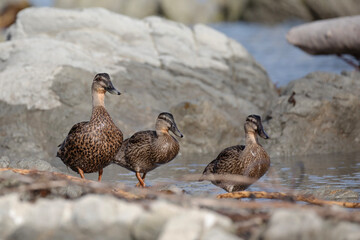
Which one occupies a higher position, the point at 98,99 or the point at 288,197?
the point at 98,99

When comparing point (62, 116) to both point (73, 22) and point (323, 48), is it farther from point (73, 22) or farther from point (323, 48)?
point (323, 48)

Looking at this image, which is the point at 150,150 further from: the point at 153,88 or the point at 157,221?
the point at 157,221

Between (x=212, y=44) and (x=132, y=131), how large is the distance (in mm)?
3236

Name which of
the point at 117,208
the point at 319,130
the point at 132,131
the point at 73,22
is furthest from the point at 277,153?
the point at 117,208

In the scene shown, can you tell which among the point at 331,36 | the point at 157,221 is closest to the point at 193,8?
the point at 331,36

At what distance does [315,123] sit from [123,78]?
3.14 metres

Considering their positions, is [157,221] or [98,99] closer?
[157,221]

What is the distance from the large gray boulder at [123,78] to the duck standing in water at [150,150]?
1.72m

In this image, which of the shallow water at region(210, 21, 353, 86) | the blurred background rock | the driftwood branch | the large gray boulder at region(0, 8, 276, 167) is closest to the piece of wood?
the driftwood branch

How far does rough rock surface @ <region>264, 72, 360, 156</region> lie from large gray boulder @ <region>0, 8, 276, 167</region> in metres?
0.79

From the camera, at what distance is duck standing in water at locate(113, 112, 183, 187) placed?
336 inches

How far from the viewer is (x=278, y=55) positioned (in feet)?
69.5

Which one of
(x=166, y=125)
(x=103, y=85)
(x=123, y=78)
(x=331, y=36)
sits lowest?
(x=166, y=125)

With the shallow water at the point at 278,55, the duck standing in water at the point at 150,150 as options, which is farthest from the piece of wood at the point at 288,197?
the shallow water at the point at 278,55
